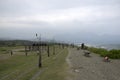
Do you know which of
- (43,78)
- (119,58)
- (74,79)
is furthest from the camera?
(119,58)

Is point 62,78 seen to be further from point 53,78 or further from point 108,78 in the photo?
point 108,78

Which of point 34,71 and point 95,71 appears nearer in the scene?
point 95,71

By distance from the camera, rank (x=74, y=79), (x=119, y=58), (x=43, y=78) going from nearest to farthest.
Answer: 1. (x=74, y=79)
2. (x=43, y=78)
3. (x=119, y=58)

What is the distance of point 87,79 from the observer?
84.5 ft

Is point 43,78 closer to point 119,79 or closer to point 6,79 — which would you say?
point 6,79

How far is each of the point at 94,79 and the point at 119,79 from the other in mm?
2880

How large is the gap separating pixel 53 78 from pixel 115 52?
33688 mm

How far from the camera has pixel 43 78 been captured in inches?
1072

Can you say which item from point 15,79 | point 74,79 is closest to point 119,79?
point 74,79

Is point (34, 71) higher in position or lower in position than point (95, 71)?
lower

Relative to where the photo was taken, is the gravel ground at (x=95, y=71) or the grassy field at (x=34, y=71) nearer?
the gravel ground at (x=95, y=71)

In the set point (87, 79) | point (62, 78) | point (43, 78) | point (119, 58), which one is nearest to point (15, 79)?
point (43, 78)

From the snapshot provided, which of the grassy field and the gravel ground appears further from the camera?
the grassy field

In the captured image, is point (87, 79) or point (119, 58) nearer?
point (87, 79)
